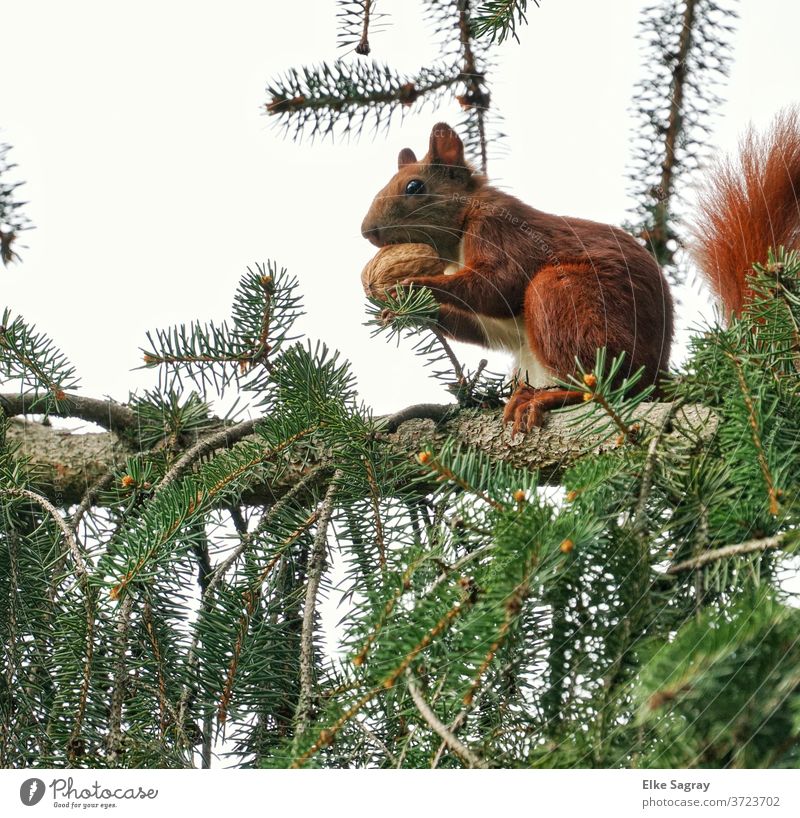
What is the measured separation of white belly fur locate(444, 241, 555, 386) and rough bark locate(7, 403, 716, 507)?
11 cm

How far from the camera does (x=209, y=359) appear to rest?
1.88 feet

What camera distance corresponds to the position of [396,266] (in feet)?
2.12

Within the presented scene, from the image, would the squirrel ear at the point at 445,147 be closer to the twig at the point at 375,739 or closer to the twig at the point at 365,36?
the twig at the point at 365,36

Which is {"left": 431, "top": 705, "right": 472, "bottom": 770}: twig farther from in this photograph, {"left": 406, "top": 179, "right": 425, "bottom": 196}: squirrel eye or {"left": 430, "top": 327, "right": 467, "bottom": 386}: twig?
{"left": 406, "top": 179, "right": 425, "bottom": 196}: squirrel eye

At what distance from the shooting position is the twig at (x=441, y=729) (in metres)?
0.34

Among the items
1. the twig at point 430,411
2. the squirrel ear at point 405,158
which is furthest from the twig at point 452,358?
the squirrel ear at point 405,158

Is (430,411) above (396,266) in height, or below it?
below

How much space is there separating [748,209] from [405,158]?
24cm

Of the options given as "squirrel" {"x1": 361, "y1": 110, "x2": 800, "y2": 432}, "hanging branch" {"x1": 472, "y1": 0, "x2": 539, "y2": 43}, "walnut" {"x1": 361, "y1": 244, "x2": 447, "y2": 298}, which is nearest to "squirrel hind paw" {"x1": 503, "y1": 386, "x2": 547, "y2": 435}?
"squirrel" {"x1": 361, "y1": 110, "x2": 800, "y2": 432}

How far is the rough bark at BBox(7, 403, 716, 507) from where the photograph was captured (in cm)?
54

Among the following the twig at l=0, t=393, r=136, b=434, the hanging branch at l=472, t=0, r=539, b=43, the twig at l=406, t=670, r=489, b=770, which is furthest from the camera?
the twig at l=0, t=393, r=136, b=434

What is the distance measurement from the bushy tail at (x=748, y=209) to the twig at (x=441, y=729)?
356 millimetres

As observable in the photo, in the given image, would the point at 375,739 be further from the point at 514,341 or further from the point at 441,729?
the point at 514,341
